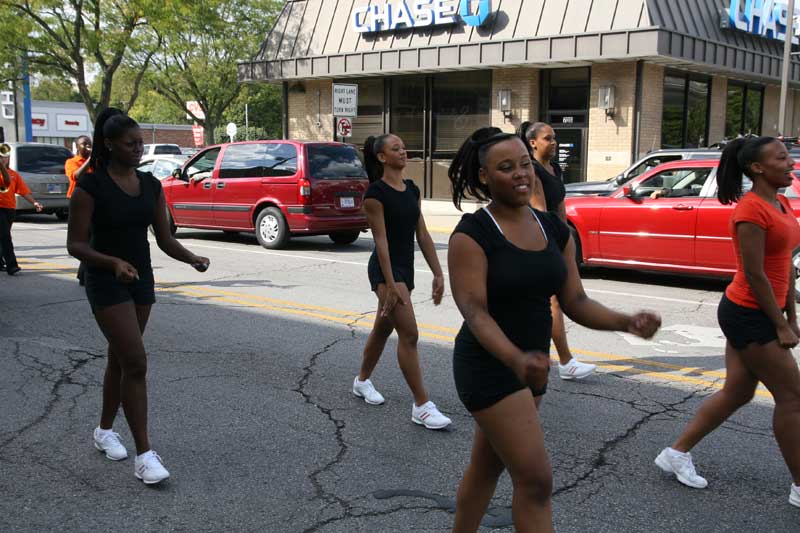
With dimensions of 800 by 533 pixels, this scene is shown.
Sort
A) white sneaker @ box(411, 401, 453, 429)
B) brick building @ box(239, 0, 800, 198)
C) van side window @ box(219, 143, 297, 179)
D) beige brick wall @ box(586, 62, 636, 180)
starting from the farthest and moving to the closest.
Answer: beige brick wall @ box(586, 62, 636, 180) < brick building @ box(239, 0, 800, 198) < van side window @ box(219, 143, 297, 179) < white sneaker @ box(411, 401, 453, 429)

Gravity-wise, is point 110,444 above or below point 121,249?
below

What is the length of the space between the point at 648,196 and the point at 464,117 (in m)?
13.2

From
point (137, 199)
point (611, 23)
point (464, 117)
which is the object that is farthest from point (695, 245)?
point (464, 117)

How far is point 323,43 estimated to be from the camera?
25.4m

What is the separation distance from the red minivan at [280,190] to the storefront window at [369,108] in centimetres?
1034

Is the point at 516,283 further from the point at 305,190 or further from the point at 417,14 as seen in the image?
the point at 417,14

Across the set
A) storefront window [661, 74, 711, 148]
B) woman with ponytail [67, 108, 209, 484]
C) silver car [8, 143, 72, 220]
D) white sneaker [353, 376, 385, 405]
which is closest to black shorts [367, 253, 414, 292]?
white sneaker [353, 376, 385, 405]

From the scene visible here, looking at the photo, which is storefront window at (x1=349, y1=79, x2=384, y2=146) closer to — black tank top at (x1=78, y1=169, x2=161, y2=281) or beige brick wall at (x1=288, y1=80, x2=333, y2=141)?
beige brick wall at (x1=288, y1=80, x2=333, y2=141)

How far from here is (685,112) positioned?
71.6 feet

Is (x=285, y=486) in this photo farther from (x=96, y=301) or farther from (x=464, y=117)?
(x=464, y=117)

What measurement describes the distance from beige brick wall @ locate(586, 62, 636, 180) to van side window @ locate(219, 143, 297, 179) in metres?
9.55

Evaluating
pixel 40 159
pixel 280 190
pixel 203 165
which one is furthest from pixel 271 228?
pixel 40 159

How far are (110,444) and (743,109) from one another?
2381 centimetres

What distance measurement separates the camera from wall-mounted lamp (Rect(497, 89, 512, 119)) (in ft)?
71.3
